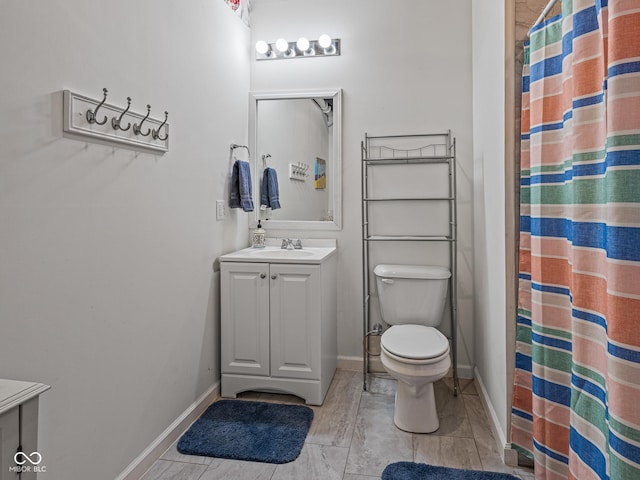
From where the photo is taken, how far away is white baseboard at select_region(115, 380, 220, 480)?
64.0 inches

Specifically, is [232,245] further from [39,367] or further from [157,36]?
[39,367]

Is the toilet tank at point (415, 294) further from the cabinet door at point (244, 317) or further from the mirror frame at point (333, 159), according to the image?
the cabinet door at point (244, 317)

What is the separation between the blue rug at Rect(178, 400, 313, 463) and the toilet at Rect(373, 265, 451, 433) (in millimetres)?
528

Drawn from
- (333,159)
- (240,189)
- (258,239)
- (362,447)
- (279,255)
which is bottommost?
(362,447)

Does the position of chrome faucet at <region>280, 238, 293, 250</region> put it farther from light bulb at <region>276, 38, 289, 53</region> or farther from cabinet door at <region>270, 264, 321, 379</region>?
light bulb at <region>276, 38, 289, 53</region>

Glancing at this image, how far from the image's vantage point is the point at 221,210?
2432 mm

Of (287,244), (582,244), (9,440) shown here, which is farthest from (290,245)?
(9,440)

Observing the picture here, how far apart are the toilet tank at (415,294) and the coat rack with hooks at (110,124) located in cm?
149

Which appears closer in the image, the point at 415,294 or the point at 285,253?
the point at 415,294

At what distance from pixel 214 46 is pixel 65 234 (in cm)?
152

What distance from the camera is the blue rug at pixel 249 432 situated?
182cm

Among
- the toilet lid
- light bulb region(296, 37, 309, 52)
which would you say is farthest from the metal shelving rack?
light bulb region(296, 37, 309, 52)

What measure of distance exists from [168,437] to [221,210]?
1227 mm

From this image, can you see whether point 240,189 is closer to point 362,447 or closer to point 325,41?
point 325,41
